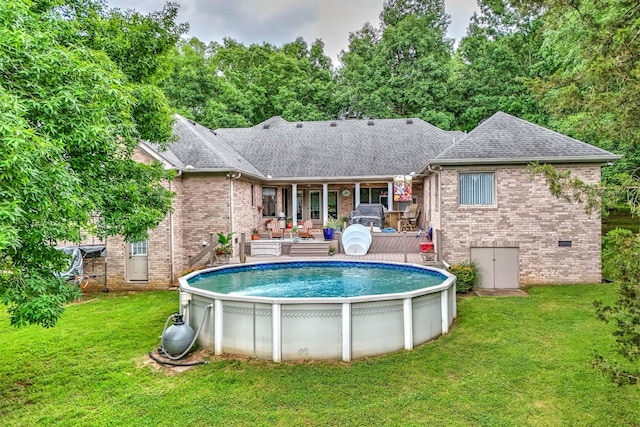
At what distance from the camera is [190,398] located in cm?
541

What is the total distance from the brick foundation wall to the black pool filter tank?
29.5ft

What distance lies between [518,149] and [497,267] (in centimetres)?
408

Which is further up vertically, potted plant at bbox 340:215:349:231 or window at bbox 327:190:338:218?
window at bbox 327:190:338:218

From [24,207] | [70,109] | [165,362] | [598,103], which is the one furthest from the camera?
[165,362]

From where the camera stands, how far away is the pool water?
9.87m

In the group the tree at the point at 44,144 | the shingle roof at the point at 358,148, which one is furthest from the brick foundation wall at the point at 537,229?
the tree at the point at 44,144

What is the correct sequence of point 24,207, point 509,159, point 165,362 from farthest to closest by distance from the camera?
1. point 509,159
2. point 165,362
3. point 24,207

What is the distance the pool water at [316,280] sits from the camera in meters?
9.87

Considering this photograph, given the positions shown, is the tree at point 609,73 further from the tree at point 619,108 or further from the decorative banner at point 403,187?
the decorative banner at point 403,187

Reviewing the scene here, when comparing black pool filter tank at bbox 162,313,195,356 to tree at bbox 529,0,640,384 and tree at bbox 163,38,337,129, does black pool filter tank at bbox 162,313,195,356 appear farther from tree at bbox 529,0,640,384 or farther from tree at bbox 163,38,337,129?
tree at bbox 163,38,337,129

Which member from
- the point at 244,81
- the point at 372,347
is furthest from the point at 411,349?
the point at 244,81

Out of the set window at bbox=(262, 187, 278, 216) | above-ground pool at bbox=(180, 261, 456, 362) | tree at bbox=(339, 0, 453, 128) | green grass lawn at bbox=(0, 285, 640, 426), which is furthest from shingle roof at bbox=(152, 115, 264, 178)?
tree at bbox=(339, 0, 453, 128)

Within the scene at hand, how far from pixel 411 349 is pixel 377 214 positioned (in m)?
11.2

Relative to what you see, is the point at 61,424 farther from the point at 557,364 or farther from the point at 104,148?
the point at 557,364
